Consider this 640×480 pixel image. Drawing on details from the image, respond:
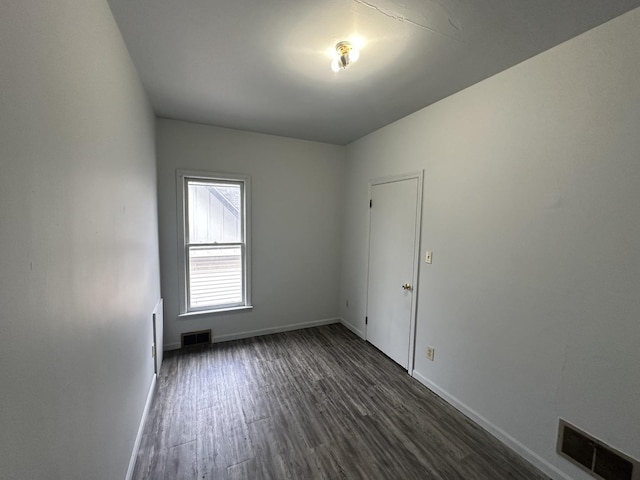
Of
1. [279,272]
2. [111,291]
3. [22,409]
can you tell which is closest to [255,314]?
[279,272]

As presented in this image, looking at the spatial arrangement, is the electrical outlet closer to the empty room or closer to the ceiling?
the empty room

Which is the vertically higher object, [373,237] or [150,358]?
[373,237]

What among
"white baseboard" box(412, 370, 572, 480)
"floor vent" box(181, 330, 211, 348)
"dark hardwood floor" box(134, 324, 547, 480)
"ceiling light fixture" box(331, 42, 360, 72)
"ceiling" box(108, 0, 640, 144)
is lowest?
"dark hardwood floor" box(134, 324, 547, 480)

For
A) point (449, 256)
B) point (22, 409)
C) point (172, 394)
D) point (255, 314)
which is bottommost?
point (172, 394)

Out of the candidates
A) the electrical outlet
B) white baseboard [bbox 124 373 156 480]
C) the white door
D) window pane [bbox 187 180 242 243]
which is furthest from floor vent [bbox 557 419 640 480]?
window pane [bbox 187 180 242 243]

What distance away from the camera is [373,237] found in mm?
3338

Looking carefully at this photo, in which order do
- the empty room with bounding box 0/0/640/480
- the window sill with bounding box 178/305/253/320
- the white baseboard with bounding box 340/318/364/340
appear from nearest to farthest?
the empty room with bounding box 0/0/640/480
the window sill with bounding box 178/305/253/320
the white baseboard with bounding box 340/318/364/340

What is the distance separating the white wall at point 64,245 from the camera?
0.63m

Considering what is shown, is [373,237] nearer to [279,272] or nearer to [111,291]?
[279,272]

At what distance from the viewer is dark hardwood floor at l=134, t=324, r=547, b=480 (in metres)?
1.72

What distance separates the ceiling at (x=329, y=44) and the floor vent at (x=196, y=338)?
251cm

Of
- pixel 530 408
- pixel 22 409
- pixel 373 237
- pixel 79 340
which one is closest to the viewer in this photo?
pixel 22 409

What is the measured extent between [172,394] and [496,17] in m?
3.50

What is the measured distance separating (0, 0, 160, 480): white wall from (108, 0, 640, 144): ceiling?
34cm
